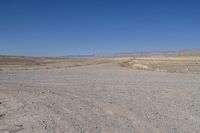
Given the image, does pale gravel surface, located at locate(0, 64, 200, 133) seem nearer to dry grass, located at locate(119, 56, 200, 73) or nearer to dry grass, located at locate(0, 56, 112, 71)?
dry grass, located at locate(119, 56, 200, 73)

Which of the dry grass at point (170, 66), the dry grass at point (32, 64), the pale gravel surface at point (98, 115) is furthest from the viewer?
the dry grass at point (32, 64)

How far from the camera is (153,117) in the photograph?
32.5ft

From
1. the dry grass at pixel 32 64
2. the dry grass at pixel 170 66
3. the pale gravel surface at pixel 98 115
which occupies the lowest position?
the dry grass at pixel 32 64

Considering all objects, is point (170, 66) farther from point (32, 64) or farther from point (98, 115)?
point (98, 115)

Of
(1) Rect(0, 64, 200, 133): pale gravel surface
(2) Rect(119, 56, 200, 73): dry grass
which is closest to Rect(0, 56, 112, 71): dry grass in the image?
(2) Rect(119, 56, 200, 73): dry grass

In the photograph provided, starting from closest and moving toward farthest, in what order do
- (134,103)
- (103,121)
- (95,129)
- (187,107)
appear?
(95,129) < (103,121) < (187,107) < (134,103)

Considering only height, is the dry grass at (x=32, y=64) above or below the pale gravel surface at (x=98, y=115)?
below

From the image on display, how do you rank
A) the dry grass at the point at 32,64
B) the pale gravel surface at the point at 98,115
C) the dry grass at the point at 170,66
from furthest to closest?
the dry grass at the point at 32,64, the dry grass at the point at 170,66, the pale gravel surface at the point at 98,115

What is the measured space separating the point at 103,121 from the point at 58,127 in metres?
1.44

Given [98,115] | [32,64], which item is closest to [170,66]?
[32,64]

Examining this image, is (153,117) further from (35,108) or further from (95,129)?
(35,108)

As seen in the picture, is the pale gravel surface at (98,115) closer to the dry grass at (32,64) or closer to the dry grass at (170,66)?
the dry grass at (170,66)

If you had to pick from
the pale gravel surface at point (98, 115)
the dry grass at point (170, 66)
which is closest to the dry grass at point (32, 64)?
the dry grass at point (170, 66)

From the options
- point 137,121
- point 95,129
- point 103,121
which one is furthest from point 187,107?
point 95,129
